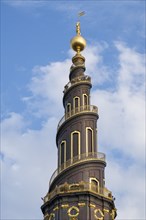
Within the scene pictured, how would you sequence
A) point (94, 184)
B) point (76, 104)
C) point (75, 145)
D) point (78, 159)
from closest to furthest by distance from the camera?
point (94, 184) < point (78, 159) < point (75, 145) < point (76, 104)

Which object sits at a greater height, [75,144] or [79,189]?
[75,144]

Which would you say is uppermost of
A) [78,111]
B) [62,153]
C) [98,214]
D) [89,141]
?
[78,111]

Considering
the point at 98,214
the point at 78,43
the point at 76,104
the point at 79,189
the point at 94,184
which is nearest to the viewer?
the point at 98,214

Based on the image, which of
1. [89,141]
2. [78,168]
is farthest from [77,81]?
[78,168]

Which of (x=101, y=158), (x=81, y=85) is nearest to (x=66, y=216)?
(x=101, y=158)

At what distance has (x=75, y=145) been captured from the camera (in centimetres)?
6644

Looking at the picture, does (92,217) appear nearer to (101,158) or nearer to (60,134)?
(101,158)

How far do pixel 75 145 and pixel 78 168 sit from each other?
12.0 ft

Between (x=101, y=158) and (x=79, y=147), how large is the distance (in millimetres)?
2714

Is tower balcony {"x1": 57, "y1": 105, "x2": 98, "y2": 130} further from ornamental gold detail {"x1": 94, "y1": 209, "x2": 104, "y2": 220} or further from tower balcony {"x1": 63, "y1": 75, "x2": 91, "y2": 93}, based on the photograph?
ornamental gold detail {"x1": 94, "y1": 209, "x2": 104, "y2": 220}

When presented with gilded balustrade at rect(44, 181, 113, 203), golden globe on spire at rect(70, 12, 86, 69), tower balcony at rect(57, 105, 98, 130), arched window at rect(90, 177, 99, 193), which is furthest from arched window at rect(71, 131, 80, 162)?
golden globe on spire at rect(70, 12, 86, 69)

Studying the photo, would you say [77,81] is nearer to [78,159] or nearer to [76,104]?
[76,104]

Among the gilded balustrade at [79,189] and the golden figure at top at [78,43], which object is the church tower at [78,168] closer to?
the gilded balustrade at [79,189]

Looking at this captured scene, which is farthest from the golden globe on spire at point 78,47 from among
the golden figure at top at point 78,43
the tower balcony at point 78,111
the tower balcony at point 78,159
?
the tower balcony at point 78,159
